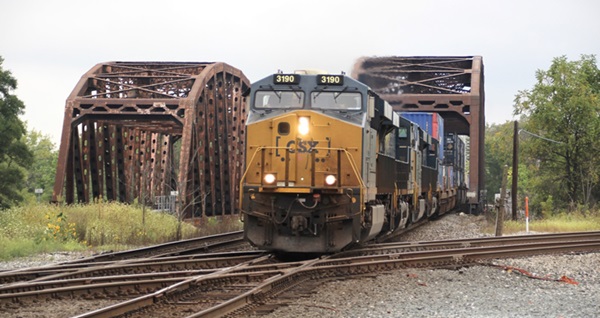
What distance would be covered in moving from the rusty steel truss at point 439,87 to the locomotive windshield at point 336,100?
46.2 ft

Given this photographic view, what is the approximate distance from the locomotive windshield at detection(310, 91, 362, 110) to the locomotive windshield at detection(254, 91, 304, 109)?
0.27 meters

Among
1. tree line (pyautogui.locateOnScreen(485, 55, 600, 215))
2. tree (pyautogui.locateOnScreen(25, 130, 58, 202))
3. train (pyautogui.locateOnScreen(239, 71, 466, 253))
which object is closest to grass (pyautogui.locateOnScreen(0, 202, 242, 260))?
train (pyautogui.locateOnScreen(239, 71, 466, 253))

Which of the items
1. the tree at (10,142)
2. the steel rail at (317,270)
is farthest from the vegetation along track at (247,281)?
the tree at (10,142)

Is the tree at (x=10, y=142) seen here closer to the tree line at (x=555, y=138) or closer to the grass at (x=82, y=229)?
the tree line at (x=555, y=138)

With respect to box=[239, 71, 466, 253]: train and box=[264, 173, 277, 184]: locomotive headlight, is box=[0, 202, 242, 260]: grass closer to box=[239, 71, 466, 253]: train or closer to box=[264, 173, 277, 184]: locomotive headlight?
box=[239, 71, 466, 253]: train

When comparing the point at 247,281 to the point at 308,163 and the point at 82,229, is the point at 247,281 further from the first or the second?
the point at 82,229

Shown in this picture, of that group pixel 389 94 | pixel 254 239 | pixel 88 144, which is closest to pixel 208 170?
pixel 88 144

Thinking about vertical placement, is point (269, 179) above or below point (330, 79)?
below

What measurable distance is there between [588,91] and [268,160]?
29.3 meters

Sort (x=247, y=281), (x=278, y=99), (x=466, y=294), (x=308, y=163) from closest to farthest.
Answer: (x=466, y=294), (x=247, y=281), (x=308, y=163), (x=278, y=99)

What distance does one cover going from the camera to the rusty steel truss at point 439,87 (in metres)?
34.1

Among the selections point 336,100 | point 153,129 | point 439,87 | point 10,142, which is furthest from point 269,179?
point 10,142

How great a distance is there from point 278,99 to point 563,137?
90.9 feet

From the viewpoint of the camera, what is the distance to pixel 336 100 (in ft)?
44.4
